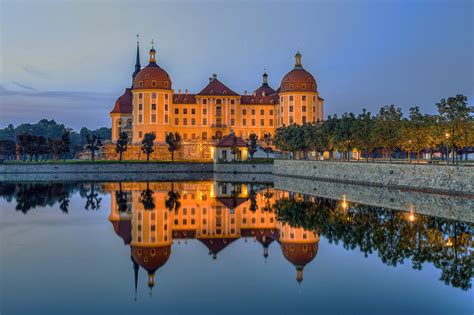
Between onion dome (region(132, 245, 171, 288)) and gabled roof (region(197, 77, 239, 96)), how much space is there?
5971 cm

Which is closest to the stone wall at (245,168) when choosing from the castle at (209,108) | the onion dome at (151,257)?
the castle at (209,108)

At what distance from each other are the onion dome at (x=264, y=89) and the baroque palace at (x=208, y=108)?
10.1ft

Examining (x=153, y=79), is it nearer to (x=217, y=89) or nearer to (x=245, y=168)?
(x=217, y=89)

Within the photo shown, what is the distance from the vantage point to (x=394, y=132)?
1633 inches

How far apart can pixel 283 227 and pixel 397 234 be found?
4481 mm

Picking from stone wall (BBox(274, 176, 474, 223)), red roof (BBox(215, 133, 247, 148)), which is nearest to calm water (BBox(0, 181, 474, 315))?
stone wall (BBox(274, 176, 474, 223))

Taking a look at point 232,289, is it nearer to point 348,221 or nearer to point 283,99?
point 348,221

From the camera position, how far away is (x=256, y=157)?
65.5 meters

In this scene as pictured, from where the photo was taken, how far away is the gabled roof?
249 feet

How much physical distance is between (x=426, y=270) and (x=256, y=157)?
5199 centimetres

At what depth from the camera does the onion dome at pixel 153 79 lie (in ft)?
230

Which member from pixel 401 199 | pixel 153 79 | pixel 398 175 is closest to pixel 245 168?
pixel 153 79

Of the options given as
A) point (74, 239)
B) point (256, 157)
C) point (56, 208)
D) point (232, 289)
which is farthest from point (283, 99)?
point (232, 289)

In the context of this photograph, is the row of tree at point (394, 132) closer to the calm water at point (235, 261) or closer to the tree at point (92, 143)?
the calm water at point (235, 261)
